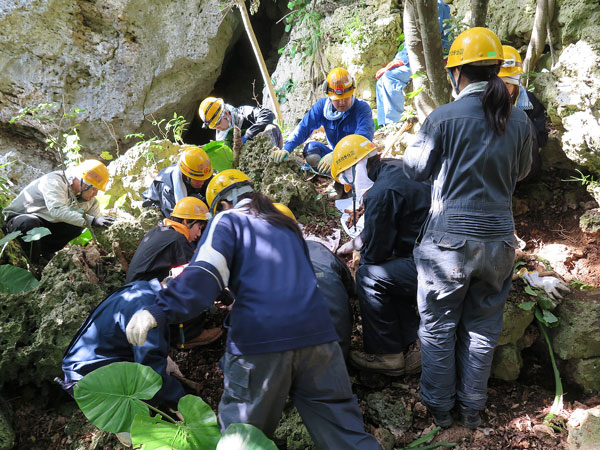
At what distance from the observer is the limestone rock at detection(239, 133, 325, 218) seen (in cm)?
493

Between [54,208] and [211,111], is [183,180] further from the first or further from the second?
[54,208]

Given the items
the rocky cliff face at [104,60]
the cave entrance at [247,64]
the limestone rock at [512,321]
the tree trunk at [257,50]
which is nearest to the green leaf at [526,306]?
the limestone rock at [512,321]

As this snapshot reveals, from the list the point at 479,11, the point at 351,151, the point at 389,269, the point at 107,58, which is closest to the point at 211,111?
the point at 351,151

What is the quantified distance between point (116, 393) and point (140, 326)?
56cm

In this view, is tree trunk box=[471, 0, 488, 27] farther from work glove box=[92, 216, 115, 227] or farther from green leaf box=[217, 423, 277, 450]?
work glove box=[92, 216, 115, 227]

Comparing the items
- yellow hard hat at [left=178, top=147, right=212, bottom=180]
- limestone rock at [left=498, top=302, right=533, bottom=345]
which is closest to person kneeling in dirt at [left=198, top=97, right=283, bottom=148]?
yellow hard hat at [left=178, top=147, right=212, bottom=180]

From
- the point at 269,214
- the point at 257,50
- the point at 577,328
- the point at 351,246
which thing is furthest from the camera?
the point at 257,50

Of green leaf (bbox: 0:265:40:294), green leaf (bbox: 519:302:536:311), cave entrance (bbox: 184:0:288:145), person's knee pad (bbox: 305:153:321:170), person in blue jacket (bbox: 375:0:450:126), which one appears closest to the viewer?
green leaf (bbox: 519:302:536:311)

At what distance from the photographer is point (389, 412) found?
3.28 meters

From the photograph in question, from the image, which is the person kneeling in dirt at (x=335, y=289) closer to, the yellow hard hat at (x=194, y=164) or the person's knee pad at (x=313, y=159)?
the yellow hard hat at (x=194, y=164)

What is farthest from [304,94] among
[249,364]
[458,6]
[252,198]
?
[249,364]

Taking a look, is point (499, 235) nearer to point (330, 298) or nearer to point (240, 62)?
point (330, 298)

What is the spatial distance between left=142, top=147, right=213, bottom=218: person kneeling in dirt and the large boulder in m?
5.51

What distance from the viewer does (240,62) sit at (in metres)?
14.1
